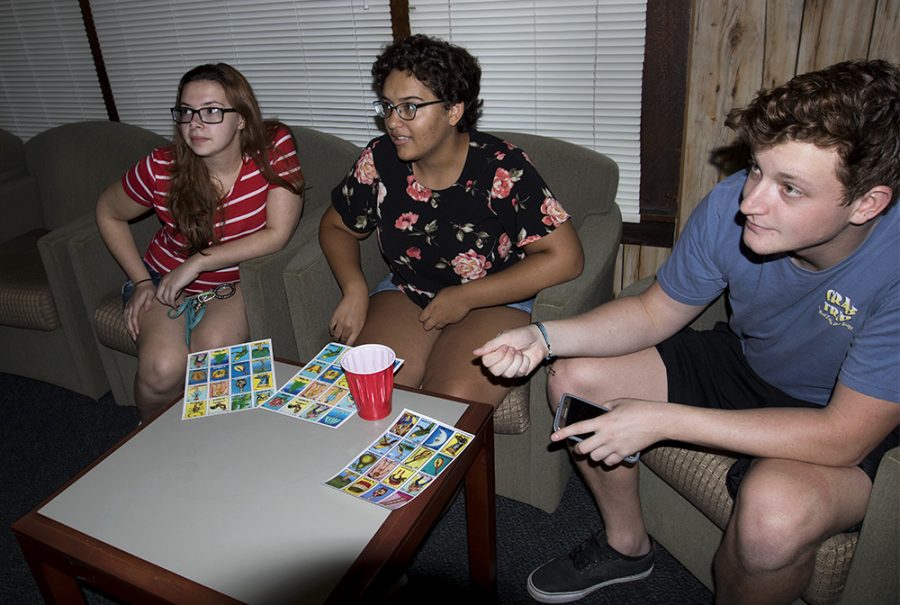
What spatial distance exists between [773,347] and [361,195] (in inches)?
48.7

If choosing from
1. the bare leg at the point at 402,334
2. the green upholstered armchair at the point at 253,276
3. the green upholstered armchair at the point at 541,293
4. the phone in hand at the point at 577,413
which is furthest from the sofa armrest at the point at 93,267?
the phone in hand at the point at 577,413

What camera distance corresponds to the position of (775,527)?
127cm

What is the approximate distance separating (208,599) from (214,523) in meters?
0.17

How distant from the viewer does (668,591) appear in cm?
180

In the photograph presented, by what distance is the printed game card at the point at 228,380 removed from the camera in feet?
5.28

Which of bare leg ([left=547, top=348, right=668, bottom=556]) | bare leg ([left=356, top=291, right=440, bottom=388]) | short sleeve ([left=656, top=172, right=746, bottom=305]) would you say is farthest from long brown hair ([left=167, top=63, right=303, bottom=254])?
short sleeve ([left=656, top=172, right=746, bottom=305])

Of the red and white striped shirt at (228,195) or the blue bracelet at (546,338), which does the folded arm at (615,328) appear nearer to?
the blue bracelet at (546,338)

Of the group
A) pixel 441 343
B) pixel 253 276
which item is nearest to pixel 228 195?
pixel 253 276

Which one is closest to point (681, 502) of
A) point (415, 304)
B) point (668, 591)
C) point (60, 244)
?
point (668, 591)

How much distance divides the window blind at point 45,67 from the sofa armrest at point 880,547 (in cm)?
350

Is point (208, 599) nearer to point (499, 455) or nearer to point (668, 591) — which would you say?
point (499, 455)

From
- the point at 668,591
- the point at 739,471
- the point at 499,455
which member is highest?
the point at 739,471

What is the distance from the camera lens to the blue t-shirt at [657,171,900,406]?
49.6 inches

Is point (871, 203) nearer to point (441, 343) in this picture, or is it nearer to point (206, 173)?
point (441, 343)
